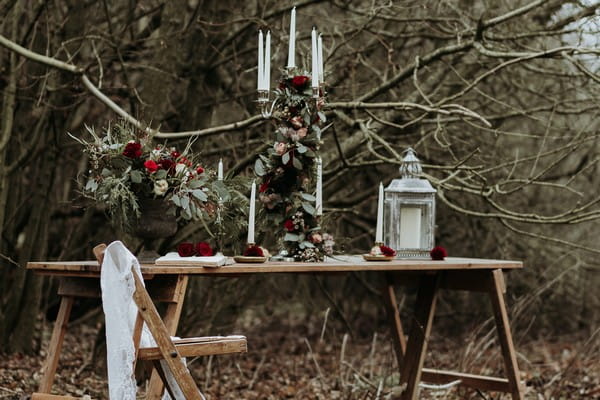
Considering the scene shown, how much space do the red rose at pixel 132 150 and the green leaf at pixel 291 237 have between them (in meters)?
0.96

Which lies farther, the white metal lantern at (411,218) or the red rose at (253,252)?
the white metal lantern at (411,218)

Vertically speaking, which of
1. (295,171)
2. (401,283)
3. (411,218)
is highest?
(295,171)

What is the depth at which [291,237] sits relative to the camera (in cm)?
492

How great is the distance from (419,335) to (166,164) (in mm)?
2253

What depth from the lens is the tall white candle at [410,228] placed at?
216 inches

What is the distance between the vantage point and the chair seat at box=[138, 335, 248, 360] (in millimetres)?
3863

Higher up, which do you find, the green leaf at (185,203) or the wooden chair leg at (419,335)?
the green leaf at (185,203)

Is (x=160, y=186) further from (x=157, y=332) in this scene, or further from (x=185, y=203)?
(x=157, y=332)

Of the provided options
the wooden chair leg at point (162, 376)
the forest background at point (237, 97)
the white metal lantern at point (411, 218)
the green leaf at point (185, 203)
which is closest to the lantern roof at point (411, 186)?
the white metal lantern at point (411, 218)

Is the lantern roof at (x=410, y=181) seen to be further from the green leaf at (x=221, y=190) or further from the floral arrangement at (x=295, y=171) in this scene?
the green leaf at (x=221, y=190)

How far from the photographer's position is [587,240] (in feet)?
33.9

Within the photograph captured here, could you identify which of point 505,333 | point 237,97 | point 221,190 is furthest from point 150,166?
point 237,97

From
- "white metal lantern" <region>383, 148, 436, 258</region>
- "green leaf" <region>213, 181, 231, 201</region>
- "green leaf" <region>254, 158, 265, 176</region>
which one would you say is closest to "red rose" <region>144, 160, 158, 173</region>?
"green leaf" <region>213, 181, 231, 201</region>

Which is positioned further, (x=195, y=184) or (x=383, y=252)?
(x=383, y=252)
